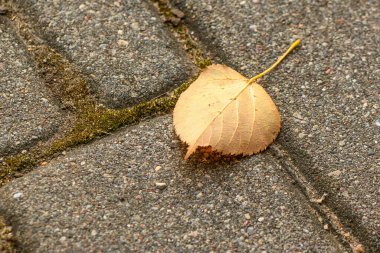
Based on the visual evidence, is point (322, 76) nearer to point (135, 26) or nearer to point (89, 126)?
point (135, 26)

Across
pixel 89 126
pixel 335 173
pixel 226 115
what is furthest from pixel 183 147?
pixel 335 173

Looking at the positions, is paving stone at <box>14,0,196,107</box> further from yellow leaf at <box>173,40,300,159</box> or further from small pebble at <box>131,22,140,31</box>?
yellow leaf at <box>173,40,300,159</box>

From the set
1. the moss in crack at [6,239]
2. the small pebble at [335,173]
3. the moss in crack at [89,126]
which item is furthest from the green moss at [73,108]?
the small pebble at [335,173]

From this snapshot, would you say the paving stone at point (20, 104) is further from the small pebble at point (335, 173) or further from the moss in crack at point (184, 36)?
the small pebble at point (335, 173)

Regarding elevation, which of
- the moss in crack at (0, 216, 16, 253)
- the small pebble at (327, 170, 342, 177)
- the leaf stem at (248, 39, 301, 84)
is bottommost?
the small pebble at (327, 170, 342, 177)

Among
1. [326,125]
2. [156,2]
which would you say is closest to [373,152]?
[326,125]

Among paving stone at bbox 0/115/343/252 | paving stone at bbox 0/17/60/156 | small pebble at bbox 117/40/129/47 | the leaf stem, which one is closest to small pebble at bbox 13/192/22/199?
paving stone at bbox 0/115/343/252
